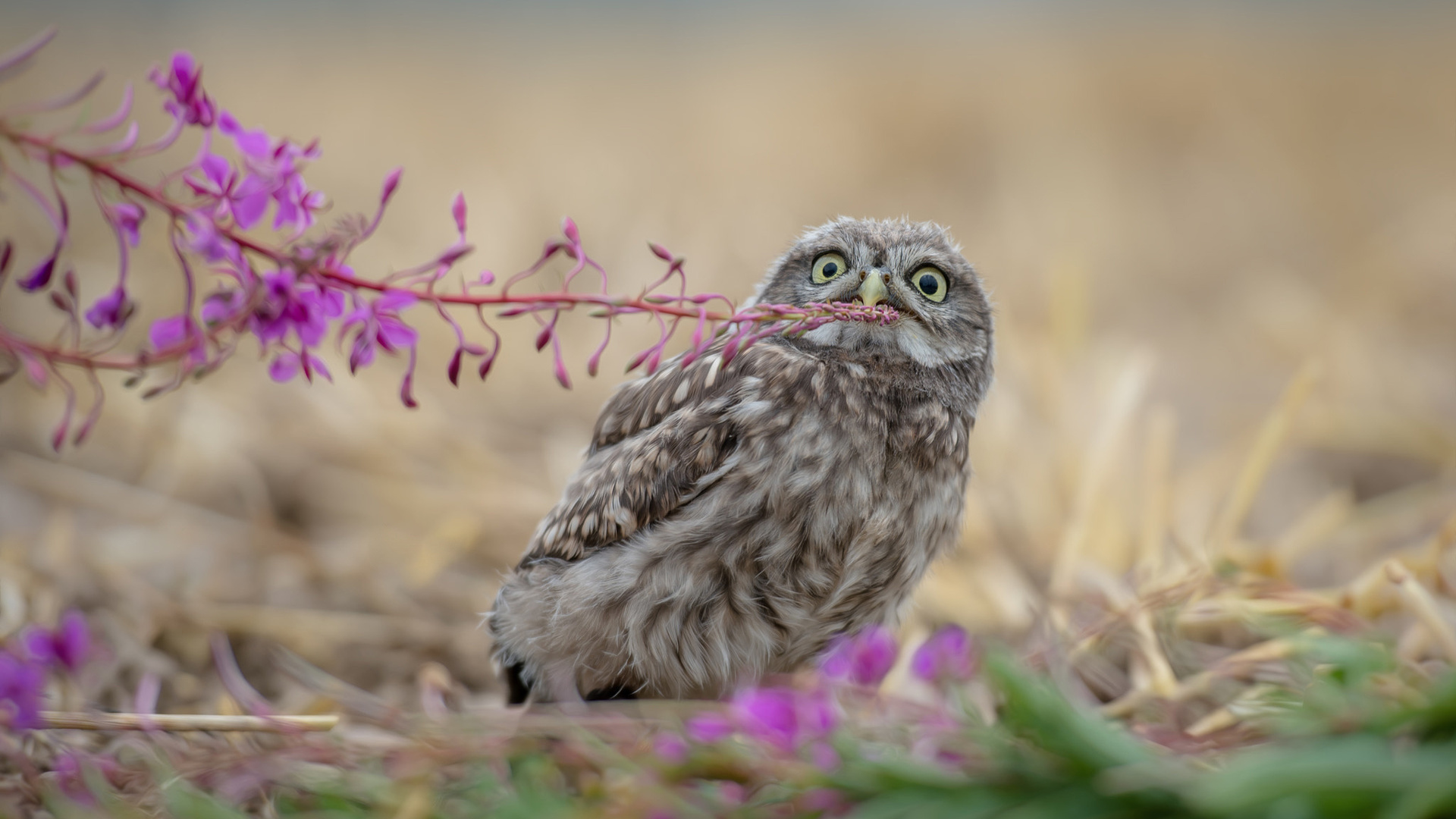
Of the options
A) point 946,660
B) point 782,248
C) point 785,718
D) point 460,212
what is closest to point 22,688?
point 460,212

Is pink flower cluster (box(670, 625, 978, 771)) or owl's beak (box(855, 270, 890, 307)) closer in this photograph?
pink flower cluster (box(670, 625, 978, 771))

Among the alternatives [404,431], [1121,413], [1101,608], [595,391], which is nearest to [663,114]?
[595,391]

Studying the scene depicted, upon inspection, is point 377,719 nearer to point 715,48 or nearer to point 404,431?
point 404,431

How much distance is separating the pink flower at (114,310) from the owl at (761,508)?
0.98 m

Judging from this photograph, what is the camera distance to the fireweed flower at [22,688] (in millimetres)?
1281

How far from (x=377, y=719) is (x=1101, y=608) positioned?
1769 mm

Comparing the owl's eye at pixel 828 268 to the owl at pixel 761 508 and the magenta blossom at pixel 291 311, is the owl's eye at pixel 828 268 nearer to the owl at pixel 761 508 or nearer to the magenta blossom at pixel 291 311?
the owl at pixel 761 508

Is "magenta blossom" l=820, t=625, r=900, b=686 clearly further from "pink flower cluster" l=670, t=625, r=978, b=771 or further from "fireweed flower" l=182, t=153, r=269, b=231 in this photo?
"fireweed flower" l=182, t=153, r=269, b=231

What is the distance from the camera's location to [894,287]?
2193 mm

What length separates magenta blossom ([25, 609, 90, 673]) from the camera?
1.30 metres

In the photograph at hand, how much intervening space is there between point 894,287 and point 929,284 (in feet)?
0.44

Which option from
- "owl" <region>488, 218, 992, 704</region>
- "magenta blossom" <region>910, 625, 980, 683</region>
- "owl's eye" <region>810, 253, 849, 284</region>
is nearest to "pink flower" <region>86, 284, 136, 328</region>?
"owl" <region>488, 218, 992, 704</region>

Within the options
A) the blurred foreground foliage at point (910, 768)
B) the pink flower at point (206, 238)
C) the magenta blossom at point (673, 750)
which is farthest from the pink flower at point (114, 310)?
the magenta blossom at point (673, 750)

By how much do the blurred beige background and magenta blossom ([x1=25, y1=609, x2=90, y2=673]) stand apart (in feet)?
4.22
